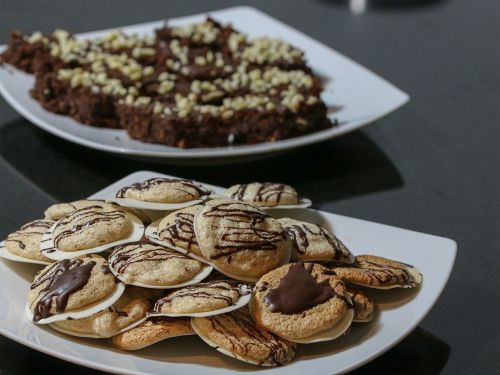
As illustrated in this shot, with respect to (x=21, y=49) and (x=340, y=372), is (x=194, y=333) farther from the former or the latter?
(x=21, y=49)

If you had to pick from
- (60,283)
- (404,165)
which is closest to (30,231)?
(60,283)

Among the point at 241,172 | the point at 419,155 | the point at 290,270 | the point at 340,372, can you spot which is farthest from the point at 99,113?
the point at 340,372

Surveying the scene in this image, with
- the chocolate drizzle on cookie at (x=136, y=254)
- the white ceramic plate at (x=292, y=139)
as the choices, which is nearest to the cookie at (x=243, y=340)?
the chocolate drizzle on cookie at (x=136, y=254)

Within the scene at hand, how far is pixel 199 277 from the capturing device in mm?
1067

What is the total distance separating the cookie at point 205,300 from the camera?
995 millimetres

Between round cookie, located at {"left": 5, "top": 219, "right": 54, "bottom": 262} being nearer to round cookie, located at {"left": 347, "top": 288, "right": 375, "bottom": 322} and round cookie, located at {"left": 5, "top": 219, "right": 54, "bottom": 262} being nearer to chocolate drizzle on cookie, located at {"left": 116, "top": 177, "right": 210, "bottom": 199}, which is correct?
chocolate drizzle on cookie, located at {"left": 116, "top": 177, "right": 210, "bottom": 199}

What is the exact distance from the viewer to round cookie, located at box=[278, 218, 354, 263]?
→ 112 cm

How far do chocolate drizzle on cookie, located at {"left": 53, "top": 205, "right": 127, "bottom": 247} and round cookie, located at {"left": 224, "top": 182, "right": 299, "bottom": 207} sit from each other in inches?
7.6

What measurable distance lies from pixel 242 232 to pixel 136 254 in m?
0.13

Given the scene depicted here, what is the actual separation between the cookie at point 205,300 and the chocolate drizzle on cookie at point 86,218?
0.16 metres

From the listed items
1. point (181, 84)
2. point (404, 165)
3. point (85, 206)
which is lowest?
point (404, 165)

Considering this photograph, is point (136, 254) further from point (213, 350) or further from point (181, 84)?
point (181, 84)

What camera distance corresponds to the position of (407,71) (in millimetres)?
2264

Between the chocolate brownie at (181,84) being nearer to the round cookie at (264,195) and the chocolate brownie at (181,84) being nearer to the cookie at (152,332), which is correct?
the round cookie at (264,195)
